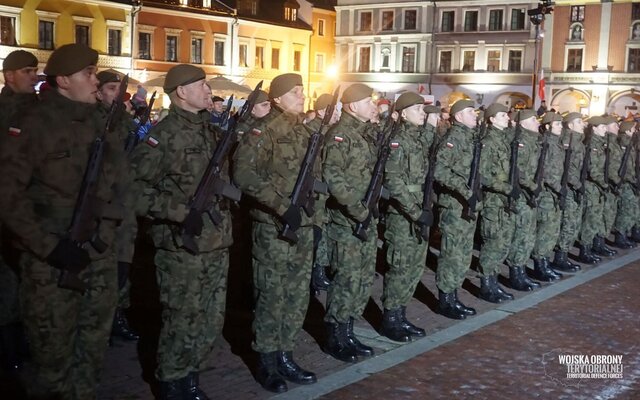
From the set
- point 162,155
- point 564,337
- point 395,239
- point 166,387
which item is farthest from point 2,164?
point 564,337

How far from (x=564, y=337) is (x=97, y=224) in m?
5.12

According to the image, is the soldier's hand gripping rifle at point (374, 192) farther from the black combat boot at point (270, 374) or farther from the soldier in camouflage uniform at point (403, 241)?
the black combat boot at point (270, 374)

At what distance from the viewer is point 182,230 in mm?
5043

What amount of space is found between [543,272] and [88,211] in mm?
7602

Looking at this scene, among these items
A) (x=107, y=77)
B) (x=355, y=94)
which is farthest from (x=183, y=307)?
(x=107, y=77)

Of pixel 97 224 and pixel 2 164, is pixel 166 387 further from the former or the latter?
pixel 2 164

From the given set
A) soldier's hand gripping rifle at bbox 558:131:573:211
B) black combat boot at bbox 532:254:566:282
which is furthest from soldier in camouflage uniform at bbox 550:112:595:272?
black combat boot at bbox 532:254:566:282

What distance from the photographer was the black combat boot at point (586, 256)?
38.6 ft

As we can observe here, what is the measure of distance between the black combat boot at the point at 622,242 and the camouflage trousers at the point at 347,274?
8197 mm

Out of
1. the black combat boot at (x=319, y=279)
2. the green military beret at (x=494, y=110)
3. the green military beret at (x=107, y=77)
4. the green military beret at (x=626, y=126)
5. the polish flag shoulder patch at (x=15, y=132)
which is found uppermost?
the green military beret at (x=107, y=77)

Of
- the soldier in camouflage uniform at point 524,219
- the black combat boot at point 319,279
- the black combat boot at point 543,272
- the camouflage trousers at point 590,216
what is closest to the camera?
the black combat boot at point 319,279

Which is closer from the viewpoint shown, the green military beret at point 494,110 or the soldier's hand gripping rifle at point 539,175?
the green military beret at point 494,110

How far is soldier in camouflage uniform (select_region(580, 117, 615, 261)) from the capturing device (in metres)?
Answer: 11.7

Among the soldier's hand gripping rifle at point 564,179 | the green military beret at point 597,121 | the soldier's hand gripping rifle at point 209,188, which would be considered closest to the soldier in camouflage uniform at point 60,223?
the soldier's hand gripping rifle at point 209,188
